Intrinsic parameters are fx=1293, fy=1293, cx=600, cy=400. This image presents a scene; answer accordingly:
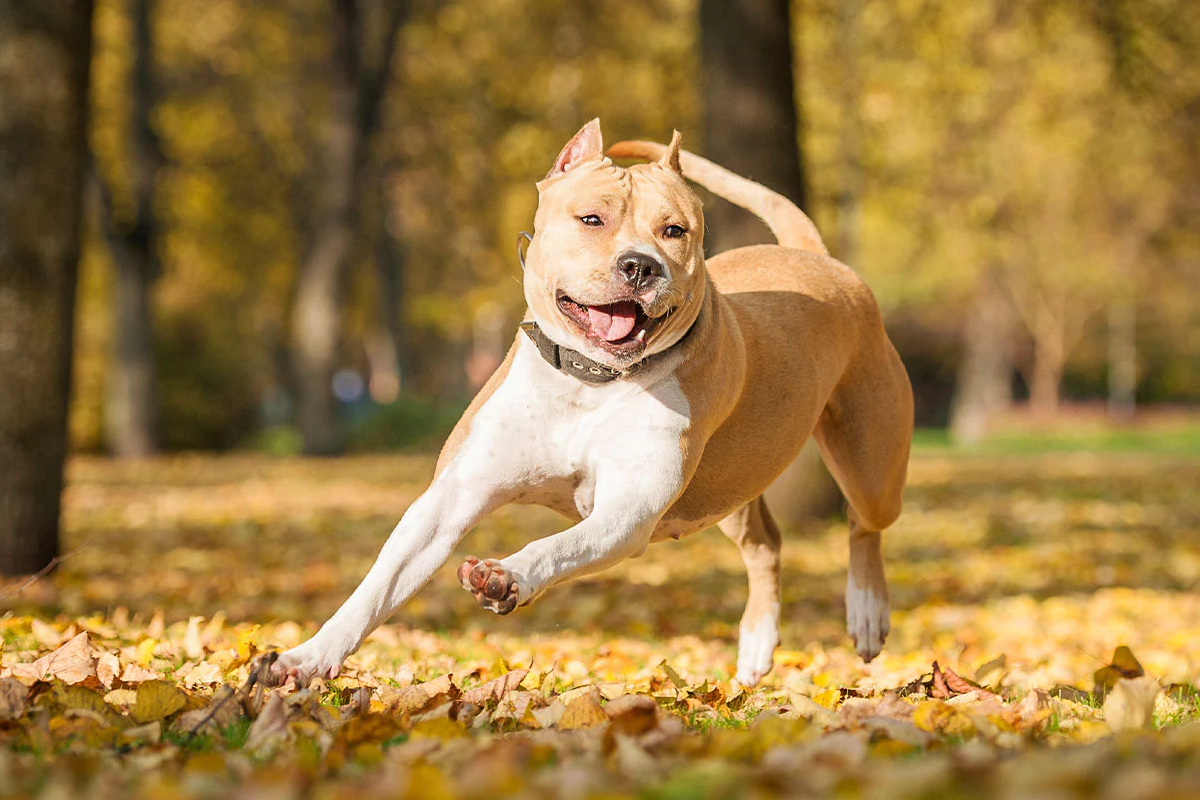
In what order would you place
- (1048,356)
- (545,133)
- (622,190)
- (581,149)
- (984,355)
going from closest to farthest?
(622,190) → (581,149) → (545,133) → (984,355) → (1048,356)

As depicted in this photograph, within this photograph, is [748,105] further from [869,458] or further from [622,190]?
[622,190]

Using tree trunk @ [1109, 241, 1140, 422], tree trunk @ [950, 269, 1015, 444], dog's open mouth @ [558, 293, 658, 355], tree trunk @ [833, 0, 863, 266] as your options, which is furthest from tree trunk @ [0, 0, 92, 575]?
tree trunk @ [1109, 241, 1140, 422]

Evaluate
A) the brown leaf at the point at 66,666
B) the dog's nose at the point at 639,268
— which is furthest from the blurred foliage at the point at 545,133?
the brown leaf at the point at 66,666

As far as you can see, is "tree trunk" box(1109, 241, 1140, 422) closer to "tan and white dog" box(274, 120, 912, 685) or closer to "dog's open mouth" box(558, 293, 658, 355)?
"tan and white dog" box(274, 120, 912, 685)

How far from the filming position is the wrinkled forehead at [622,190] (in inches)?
148

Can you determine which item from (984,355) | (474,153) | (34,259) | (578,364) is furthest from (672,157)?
(984,355)

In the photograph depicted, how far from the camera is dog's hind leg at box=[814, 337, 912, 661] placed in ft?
16.4

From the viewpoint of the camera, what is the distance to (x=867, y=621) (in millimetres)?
5125

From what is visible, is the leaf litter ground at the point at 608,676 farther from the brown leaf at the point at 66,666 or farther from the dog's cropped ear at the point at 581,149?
the dog's cropped ear at the point at 581,149

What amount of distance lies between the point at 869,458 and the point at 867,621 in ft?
2.18

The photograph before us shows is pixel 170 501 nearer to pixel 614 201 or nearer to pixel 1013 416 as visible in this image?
pixel 614 201

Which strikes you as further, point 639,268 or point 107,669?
point 107,669

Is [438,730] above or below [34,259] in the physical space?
below

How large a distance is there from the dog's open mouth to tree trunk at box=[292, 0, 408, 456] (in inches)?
649
